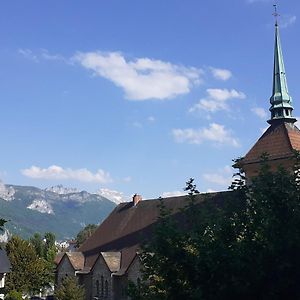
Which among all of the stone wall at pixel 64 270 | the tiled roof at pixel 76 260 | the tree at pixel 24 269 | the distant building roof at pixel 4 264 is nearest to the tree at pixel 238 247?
the tiled roof at pixel 76 260

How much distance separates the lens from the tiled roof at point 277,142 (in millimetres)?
36159

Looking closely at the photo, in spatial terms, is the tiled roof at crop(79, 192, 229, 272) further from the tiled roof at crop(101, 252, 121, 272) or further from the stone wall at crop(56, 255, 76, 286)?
the stone wall at crop(56, 255, 76, 286)

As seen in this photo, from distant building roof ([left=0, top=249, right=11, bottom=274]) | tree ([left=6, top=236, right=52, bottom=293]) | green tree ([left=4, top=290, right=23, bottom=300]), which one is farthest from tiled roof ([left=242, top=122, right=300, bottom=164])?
distant building roof ([left=0, top=249, right=11, bottom=274])

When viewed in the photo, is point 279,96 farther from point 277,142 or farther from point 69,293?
point 69,293

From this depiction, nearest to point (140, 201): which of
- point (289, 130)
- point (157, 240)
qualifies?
point (289, 130)

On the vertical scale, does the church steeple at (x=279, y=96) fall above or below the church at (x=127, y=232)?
above

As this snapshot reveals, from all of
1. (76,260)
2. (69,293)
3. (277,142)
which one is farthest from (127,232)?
(277,142)

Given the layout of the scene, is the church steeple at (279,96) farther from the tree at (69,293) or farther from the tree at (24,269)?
the tree at (24,269)

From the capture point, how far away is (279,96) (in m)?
40.6

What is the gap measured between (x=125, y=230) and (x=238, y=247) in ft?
134

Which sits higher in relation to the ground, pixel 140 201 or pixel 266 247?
pixel 140 201

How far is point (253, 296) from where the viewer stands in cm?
930

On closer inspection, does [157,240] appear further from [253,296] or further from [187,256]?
[253,296]

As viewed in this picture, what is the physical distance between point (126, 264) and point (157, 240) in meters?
36.4
